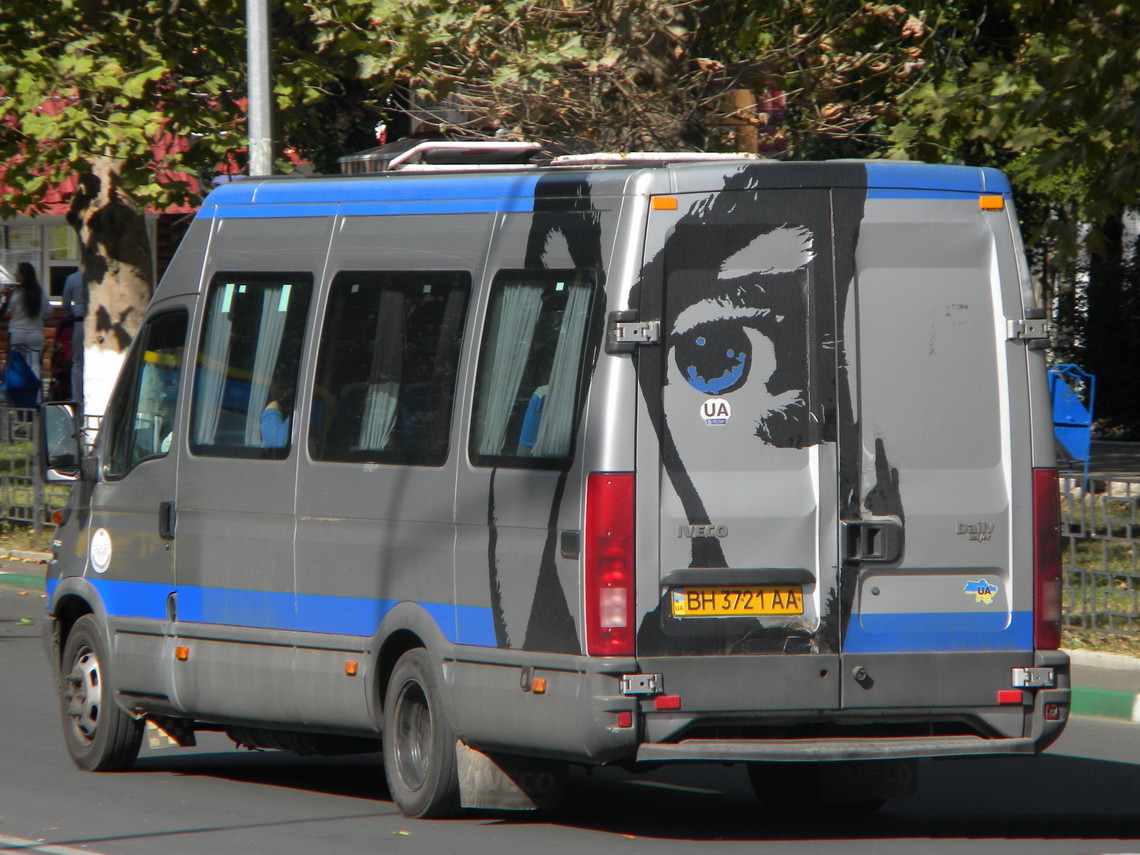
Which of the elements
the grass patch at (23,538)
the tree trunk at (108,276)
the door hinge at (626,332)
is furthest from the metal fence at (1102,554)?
the tree trunk at (108,276)

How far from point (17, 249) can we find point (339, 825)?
2897cm

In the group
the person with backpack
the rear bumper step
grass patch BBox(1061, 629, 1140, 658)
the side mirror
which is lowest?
grass patch BBox(1061, 629, 1140, 658)

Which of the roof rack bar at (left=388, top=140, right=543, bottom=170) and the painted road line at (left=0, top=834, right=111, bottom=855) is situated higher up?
the roof rack bar at (left=388, top=140, right=543, bottom=170)

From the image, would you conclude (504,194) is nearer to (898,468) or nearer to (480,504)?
(480,504)

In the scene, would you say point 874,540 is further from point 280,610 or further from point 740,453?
point 280,610

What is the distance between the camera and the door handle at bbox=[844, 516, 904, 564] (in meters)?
6.84

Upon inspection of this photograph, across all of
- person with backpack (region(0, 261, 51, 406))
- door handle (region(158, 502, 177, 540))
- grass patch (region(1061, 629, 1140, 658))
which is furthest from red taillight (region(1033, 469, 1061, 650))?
person with backpack (region(0, 261, 51, 406))

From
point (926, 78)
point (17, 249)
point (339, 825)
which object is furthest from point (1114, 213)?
point (17, 249)

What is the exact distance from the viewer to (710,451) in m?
6.70

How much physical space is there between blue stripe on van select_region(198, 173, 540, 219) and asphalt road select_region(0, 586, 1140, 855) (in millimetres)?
2273

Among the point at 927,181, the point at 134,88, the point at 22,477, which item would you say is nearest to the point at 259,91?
the point at 134,88

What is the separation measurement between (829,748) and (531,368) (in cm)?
165

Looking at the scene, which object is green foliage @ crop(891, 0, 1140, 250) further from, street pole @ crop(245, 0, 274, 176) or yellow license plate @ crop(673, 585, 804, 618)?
street pole @ crop(245, 0, 274, 176)

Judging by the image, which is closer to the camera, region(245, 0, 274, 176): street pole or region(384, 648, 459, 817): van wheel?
region(384, 648, 459, 817): van wheel
